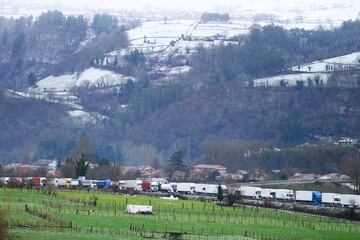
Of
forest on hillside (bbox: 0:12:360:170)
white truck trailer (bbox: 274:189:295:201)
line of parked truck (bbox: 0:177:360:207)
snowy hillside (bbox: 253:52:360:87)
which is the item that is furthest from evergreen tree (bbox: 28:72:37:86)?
white truck trailer (bbox: 274:189:295:201)

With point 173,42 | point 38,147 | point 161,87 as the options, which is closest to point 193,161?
point 38,147

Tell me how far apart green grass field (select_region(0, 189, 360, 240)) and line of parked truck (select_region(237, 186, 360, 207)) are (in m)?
10.2

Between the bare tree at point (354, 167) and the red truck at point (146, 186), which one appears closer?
the red truck at point (146, 186)

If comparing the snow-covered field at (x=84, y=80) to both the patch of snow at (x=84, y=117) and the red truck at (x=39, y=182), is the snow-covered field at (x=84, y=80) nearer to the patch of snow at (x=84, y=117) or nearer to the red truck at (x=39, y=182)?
the patch of snow at (x=84, y=117)

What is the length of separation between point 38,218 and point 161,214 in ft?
37.2

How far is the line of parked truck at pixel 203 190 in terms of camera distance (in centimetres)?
7000

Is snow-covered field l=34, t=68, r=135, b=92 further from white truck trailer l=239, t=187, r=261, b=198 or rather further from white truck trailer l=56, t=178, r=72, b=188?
white truck trailer l=239, t=187, r=261, b=198

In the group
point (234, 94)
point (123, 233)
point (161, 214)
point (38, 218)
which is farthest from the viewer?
point (234, 94)

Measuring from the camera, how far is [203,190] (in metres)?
80.3

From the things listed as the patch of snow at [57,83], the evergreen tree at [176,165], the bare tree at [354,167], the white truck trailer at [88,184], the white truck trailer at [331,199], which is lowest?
the patch of snow at [57,83]

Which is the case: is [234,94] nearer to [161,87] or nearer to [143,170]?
[161,87]

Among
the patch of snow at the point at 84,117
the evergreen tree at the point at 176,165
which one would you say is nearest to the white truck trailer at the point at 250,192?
the evergreen tree at the point at 176,165

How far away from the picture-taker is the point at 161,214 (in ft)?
167

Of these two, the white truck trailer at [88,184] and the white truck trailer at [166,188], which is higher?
the white truck trailer at [88,184]
